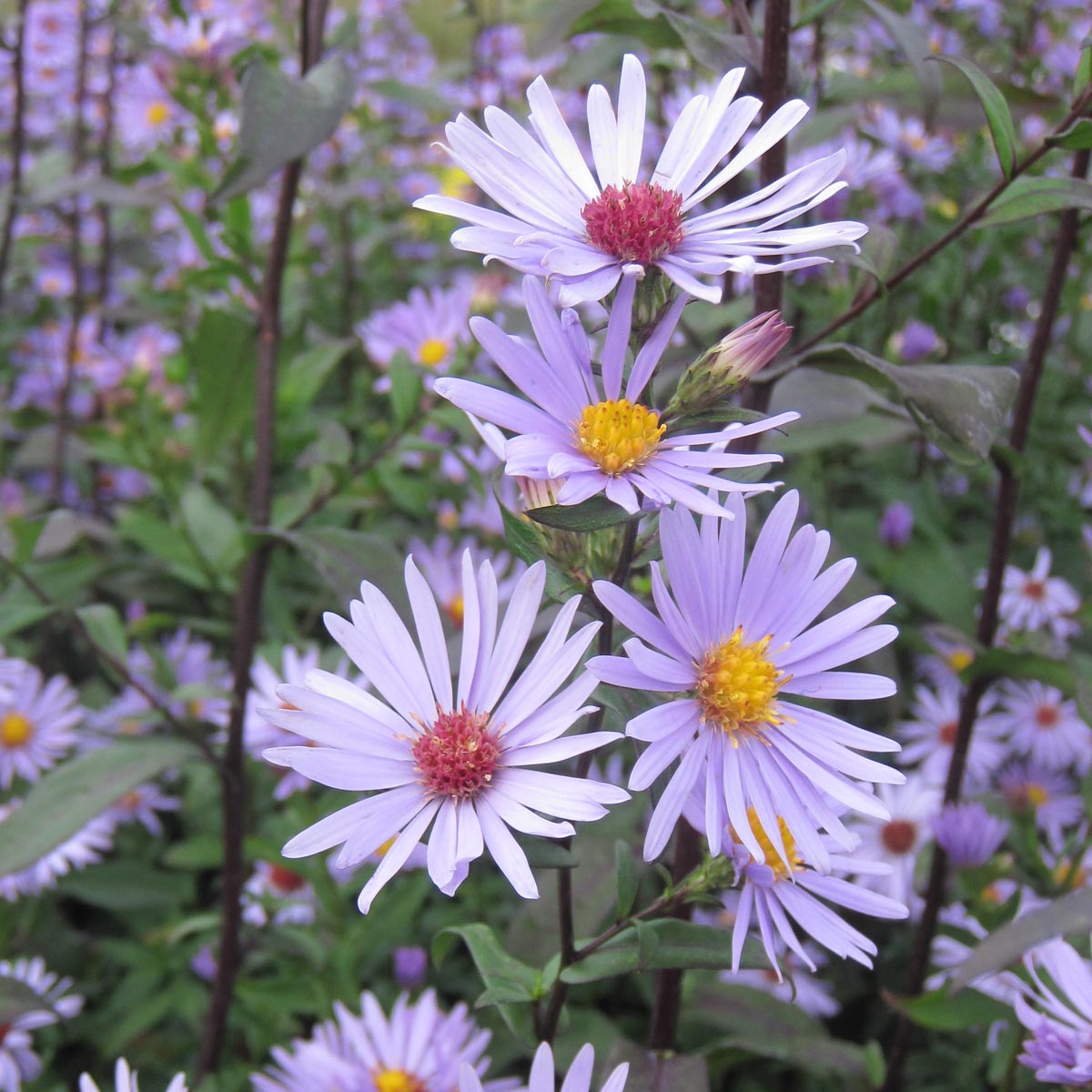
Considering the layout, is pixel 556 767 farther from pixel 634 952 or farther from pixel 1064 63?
pixel 1064 63

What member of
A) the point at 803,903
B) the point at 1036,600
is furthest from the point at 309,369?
the point at 1036,600

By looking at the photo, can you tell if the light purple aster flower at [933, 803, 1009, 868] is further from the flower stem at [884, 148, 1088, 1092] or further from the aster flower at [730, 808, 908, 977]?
the aster flower at [730, 808, 908, 977]

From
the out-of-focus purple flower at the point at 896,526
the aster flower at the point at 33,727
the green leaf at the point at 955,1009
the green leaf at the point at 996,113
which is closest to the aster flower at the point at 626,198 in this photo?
the green leaf at the point at 996,113

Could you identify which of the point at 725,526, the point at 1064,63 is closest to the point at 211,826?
the point at 725,526

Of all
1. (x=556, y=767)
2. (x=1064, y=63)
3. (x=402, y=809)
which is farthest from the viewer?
(x=1064, y=63)

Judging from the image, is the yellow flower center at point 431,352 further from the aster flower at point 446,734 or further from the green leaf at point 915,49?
the aster flower at point 446,734

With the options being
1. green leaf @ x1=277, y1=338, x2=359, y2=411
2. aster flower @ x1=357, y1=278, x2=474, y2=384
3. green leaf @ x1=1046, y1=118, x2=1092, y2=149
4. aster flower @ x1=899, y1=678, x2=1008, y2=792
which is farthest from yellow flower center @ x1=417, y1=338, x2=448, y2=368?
green leaf @ x1=1046, y1=118, x2=1092, y2=149
